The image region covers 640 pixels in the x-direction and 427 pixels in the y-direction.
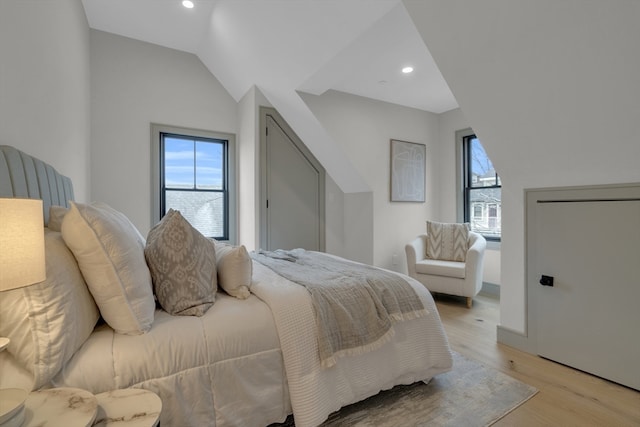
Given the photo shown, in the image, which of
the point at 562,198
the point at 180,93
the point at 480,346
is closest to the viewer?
the point at 562,198

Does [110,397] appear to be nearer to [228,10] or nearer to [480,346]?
[480,346]

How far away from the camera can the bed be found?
929mm

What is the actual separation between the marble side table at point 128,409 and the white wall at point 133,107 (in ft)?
10.3

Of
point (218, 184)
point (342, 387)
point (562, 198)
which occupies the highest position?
point (218, 184)

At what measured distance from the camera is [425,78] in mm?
3375

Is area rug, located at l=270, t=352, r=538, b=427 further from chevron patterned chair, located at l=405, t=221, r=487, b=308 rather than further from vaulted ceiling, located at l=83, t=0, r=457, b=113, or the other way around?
vaulted ceiling, located at l=83, t=0, r=457, b=113

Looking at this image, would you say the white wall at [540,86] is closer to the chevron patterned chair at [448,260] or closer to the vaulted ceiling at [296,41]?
the vaulted ceiling at [296,41]

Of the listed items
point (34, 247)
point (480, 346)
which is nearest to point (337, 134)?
point (480, 346)

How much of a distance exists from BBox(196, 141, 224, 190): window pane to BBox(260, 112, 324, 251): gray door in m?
0.85

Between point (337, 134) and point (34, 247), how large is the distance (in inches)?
120

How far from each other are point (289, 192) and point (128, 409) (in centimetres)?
324

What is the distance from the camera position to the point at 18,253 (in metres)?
0.74

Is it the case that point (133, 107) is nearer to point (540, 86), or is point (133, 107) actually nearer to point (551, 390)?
point (540, 86)

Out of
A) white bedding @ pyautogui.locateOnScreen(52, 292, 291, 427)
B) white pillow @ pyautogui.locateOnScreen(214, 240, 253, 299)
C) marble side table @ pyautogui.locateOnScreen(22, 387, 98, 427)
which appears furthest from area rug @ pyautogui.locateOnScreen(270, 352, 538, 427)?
marble side table @ pyautogui.locateOnScreen(22, 387, 98, 427)
